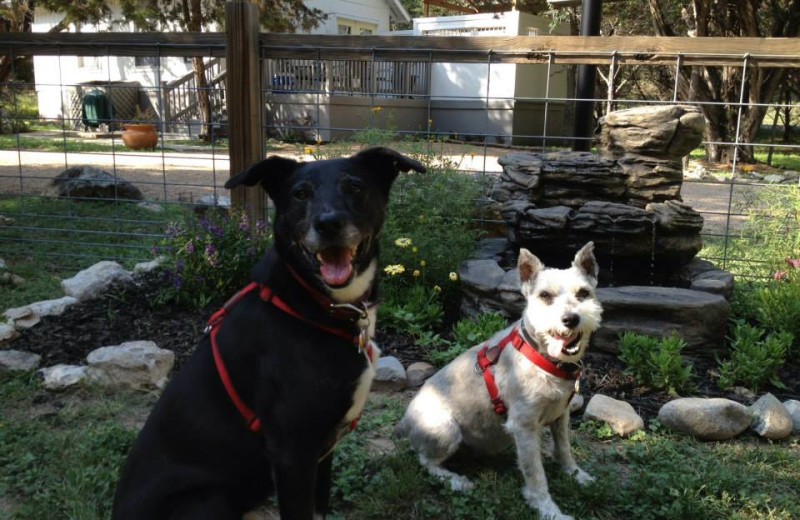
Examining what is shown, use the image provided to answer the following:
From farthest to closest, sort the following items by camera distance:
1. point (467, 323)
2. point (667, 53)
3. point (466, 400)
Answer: point (667, 53) → point (467, 323) → point (466, 400)

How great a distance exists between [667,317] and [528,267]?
1.95 meters

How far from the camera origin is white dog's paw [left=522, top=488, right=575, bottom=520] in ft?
9.67

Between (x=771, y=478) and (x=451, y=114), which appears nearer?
(x=771, y=478)

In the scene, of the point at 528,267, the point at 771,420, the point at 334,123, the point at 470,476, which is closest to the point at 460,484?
the point at 470,476

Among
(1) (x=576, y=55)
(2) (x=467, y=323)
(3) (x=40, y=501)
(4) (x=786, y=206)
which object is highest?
(1) (x=576, y=55)

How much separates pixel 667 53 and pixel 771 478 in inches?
139

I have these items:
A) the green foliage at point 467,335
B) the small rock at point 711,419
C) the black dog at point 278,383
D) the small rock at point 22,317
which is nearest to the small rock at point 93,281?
the small rock at point 22,317

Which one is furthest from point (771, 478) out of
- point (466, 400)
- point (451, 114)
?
point (451, 114)

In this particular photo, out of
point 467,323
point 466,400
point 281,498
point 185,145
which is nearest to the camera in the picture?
point 281,498

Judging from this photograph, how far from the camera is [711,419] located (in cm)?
372

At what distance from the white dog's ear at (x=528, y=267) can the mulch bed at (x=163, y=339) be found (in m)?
1.42

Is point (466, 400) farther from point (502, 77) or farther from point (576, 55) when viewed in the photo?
point (502, 77)

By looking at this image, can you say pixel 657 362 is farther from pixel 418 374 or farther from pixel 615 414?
pixel 418 374

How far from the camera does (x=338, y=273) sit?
2.31 m
